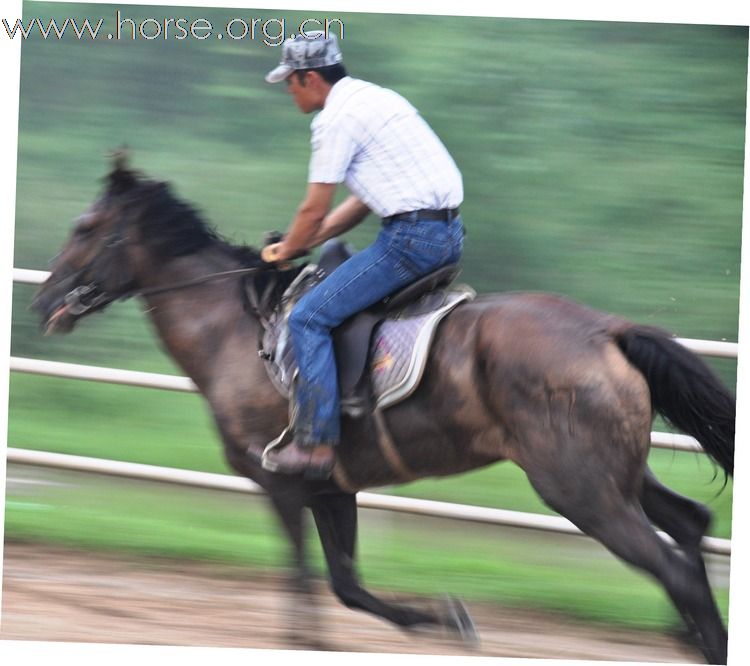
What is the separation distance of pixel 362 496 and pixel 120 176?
6.21 feet

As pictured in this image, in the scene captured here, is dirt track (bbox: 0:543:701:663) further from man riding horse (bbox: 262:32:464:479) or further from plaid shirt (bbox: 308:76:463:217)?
plaid shirt (bbox: 308:76:463:217)

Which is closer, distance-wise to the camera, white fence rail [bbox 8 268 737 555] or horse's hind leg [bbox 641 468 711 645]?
horse's hind leg [bbox 641 468 711 645]

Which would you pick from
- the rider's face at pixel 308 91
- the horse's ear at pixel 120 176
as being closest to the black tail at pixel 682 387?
the rider's face at pixel 308 91

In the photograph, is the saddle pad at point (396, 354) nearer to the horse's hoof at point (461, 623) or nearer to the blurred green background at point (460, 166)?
the horse's hoof at point (461, 623)

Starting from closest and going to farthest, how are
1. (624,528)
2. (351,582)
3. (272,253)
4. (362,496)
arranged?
1. (624,528)
2. (272,253)
3. (351,582)
4. (362,496)

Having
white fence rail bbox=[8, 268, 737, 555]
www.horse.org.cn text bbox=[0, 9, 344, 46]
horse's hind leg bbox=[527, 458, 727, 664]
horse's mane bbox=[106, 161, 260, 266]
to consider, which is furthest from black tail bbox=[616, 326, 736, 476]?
www.horse.org.cn text bbox=[0, 9, 344, 46]

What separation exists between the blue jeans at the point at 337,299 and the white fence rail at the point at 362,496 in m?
0.88

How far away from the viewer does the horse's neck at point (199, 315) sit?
4406mm

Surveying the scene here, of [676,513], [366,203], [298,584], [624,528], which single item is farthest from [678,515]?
[366,203]

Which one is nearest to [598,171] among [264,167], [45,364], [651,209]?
[651,209]

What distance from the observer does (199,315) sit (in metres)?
4.47

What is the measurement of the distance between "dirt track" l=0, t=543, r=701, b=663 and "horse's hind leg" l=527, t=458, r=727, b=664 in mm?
632

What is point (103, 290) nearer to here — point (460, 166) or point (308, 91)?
point (308, 91)

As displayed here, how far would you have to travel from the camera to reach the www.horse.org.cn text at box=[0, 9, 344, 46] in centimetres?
538
